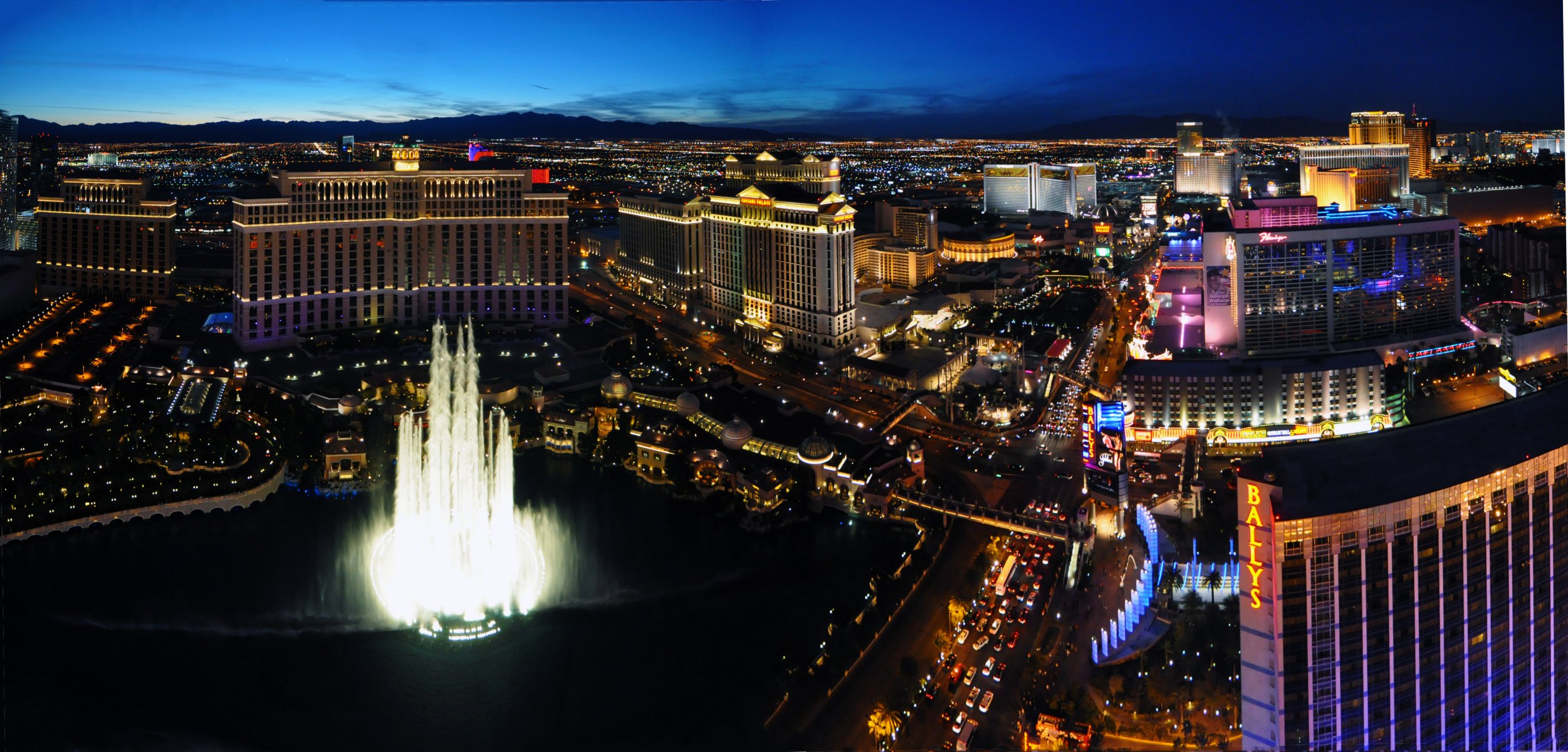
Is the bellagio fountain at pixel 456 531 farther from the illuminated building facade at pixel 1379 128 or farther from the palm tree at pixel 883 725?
the illuminated building facade at pixel 1379 128

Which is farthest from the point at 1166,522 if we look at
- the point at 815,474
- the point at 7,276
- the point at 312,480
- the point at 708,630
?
the point at 7,276

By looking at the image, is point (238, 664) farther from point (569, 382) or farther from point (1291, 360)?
point (1291, 360)

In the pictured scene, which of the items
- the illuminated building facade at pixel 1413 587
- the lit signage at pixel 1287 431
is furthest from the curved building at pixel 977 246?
the illuminated building facade at pixel 1413 587

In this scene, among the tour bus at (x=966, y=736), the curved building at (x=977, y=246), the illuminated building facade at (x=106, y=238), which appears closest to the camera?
the tour bus at (x=966, y=736)

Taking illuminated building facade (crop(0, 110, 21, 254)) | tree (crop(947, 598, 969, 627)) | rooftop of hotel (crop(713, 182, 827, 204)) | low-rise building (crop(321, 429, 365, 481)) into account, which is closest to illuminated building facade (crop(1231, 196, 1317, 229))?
rooftop of hotel (crop(713, 182, 827, 204))

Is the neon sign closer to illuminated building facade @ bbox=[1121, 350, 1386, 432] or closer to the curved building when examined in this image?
illuminated building facade @ bbox=[1121, 350, 1386, 432]

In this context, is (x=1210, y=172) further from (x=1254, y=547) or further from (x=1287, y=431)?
(x=1254, y=547)
